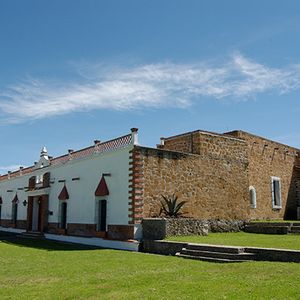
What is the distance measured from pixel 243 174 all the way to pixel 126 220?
8272 millimetres

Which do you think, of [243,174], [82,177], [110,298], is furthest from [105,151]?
[110,298]

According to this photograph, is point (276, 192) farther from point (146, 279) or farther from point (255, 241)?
point (146, 279)

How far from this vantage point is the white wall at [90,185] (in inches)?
683

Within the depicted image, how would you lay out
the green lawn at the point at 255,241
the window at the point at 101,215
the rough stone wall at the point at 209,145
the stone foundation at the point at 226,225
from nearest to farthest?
the green lawn at the point at 255,241 → the window at the point at 101,215 → the stone foundation at the point at 226,225 → the rough stone wall at the point at 209,145

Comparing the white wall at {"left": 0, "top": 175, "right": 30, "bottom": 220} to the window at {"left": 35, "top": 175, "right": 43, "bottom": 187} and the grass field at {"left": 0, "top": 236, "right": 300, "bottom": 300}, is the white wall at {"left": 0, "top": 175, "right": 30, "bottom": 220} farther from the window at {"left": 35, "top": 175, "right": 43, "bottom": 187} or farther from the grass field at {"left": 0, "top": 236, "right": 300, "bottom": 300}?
the grass field at {"left": 0, "top": 236, "right": 300, "bottom": 300}

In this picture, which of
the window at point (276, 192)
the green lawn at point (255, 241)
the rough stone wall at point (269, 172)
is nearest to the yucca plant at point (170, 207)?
the green lawn at point (255, 241)

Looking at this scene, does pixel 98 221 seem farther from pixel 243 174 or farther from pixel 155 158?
pixel 243 174

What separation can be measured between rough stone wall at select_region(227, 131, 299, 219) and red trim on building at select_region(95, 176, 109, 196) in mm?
9006

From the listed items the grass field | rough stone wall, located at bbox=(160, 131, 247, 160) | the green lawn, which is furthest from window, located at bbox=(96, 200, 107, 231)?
the grass field

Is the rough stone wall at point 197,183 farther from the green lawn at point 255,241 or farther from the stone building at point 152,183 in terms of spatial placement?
the green lawn at point 255,241

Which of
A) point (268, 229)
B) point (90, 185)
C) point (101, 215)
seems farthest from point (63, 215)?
point (268, 229)

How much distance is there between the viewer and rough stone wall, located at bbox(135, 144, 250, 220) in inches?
675

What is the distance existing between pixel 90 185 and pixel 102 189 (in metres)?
1.61

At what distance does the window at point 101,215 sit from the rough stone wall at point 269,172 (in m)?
9.21
